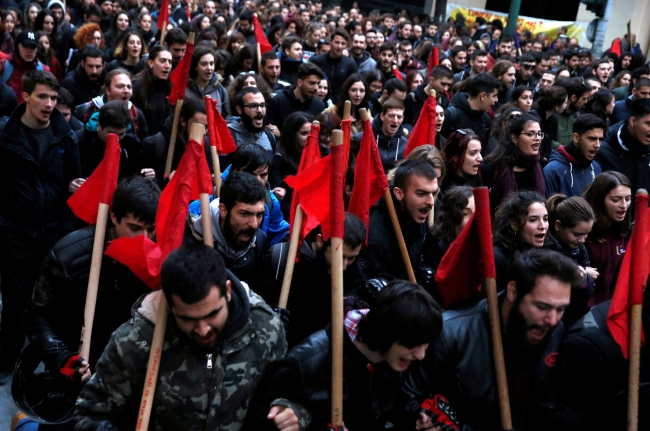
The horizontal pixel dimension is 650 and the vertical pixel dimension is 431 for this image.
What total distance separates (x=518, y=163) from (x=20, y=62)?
18.2 feet

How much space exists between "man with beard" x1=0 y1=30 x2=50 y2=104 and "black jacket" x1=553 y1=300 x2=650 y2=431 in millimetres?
6660

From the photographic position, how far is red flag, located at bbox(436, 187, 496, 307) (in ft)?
10.9

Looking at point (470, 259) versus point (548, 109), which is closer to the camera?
point (470, 259)

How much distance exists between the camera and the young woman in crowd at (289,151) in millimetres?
6117

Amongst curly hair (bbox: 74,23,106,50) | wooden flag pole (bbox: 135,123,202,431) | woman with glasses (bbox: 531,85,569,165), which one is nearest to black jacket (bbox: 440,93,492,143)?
woman with glasses (bbox: 531,85,569,165)

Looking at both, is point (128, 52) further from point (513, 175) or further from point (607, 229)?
point (607, 229)

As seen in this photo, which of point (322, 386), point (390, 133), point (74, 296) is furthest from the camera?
point (390, 133)

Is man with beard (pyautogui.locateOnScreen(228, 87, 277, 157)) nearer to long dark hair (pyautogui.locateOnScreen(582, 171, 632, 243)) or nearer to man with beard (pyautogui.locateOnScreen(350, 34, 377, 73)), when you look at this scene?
long dark hair (pyautogui.locateOnScreen(582, 171, 632, 243))

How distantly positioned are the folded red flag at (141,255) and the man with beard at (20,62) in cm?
533

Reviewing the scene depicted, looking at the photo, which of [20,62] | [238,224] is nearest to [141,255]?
[238,224]

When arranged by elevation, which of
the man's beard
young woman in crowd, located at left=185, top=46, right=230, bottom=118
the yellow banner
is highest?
the yellow banner

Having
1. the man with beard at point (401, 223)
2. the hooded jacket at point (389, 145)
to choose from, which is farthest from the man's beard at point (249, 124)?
the man with beard at point (401, 223)

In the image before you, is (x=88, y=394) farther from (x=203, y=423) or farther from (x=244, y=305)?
(x=244, y=305)

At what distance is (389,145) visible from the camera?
6871 millimetres
